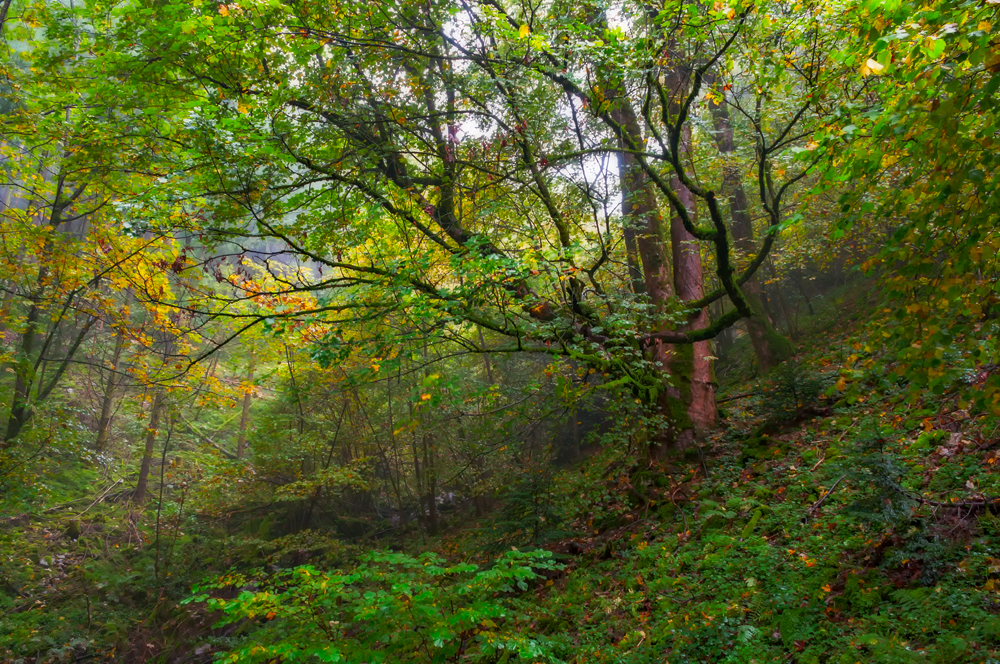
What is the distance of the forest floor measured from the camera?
140 inches

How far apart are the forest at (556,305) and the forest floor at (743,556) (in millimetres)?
39

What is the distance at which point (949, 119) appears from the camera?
6.70 feet

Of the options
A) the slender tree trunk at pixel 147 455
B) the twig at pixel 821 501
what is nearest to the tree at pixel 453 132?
the twig at pixel 821 501

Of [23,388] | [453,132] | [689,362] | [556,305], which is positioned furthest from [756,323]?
[23,388]

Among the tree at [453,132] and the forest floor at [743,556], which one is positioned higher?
the tree at [453,132]

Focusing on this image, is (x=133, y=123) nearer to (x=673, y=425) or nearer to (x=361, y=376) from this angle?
(x=361, y=376)

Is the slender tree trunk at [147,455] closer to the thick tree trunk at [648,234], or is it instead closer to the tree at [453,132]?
the tree at [453,132]

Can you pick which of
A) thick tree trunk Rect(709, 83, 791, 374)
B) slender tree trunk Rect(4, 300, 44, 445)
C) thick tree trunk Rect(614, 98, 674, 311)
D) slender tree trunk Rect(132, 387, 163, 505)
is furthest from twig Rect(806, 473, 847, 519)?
slender tree trunk Rect(132, 387, 163, 505)

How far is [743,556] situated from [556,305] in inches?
119

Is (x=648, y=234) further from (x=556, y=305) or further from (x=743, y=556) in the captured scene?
(x=743, y=556)

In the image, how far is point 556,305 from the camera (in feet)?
19.1

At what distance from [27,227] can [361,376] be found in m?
6.90

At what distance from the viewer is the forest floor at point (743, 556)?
3545 mm

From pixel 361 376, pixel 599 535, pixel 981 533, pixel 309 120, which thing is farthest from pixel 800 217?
pixel 599 535
